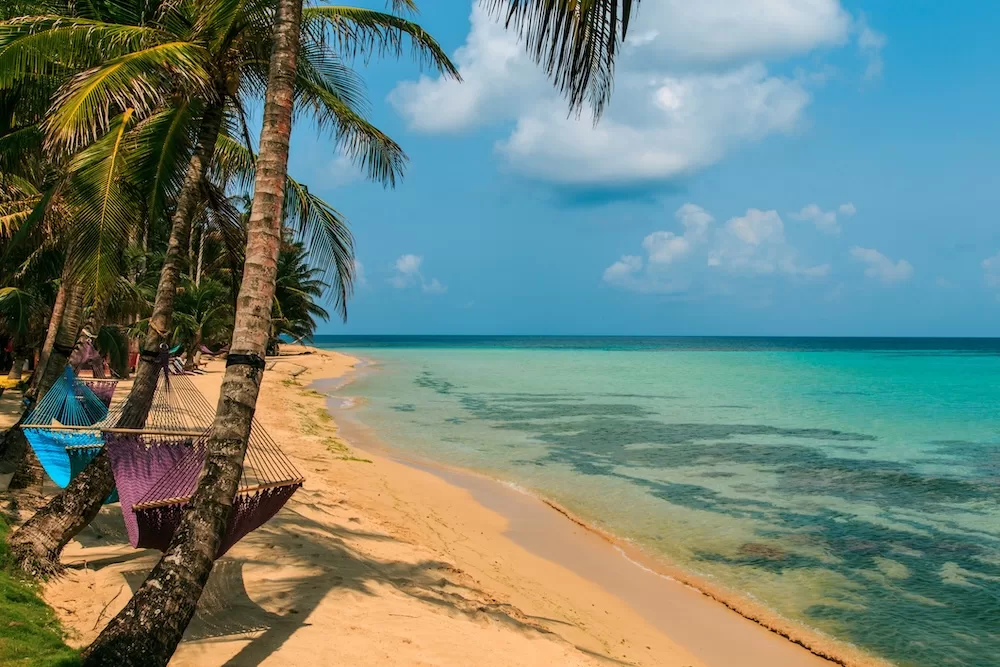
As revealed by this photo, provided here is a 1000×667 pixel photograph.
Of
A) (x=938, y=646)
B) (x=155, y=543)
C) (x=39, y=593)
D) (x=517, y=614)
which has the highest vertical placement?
(x=155, y=543)

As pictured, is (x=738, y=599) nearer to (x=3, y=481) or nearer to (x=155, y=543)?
(x=155, y=543)

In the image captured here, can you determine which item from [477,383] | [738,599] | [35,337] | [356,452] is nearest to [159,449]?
[738,599]

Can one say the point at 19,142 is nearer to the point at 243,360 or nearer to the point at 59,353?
the point at 59,353

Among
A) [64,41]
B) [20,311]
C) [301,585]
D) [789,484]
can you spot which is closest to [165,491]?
[301,585]

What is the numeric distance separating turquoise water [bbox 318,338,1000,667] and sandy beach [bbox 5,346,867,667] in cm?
86

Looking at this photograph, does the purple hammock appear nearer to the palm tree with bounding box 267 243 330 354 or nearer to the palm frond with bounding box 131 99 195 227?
the palm frond with bounding box 131 99 195 227

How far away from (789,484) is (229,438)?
997cm

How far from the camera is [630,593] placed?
6.13 metres

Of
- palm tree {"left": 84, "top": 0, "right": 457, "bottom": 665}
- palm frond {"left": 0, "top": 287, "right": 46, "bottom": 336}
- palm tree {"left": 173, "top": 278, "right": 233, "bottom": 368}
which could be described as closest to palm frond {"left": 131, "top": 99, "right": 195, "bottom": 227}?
palm tree {"left": 84, "top": 0, "right": 457, "bottom": 665}

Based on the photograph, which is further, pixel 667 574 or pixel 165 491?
pixel 667 574

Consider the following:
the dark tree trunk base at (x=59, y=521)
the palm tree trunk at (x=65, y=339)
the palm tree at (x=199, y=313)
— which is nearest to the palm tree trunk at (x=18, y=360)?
the palm tree at (x=199, y=313)

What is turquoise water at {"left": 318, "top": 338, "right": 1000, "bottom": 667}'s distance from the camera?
6.13 meters

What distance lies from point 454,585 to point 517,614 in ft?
2.17

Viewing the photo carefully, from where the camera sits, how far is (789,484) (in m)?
11.0
